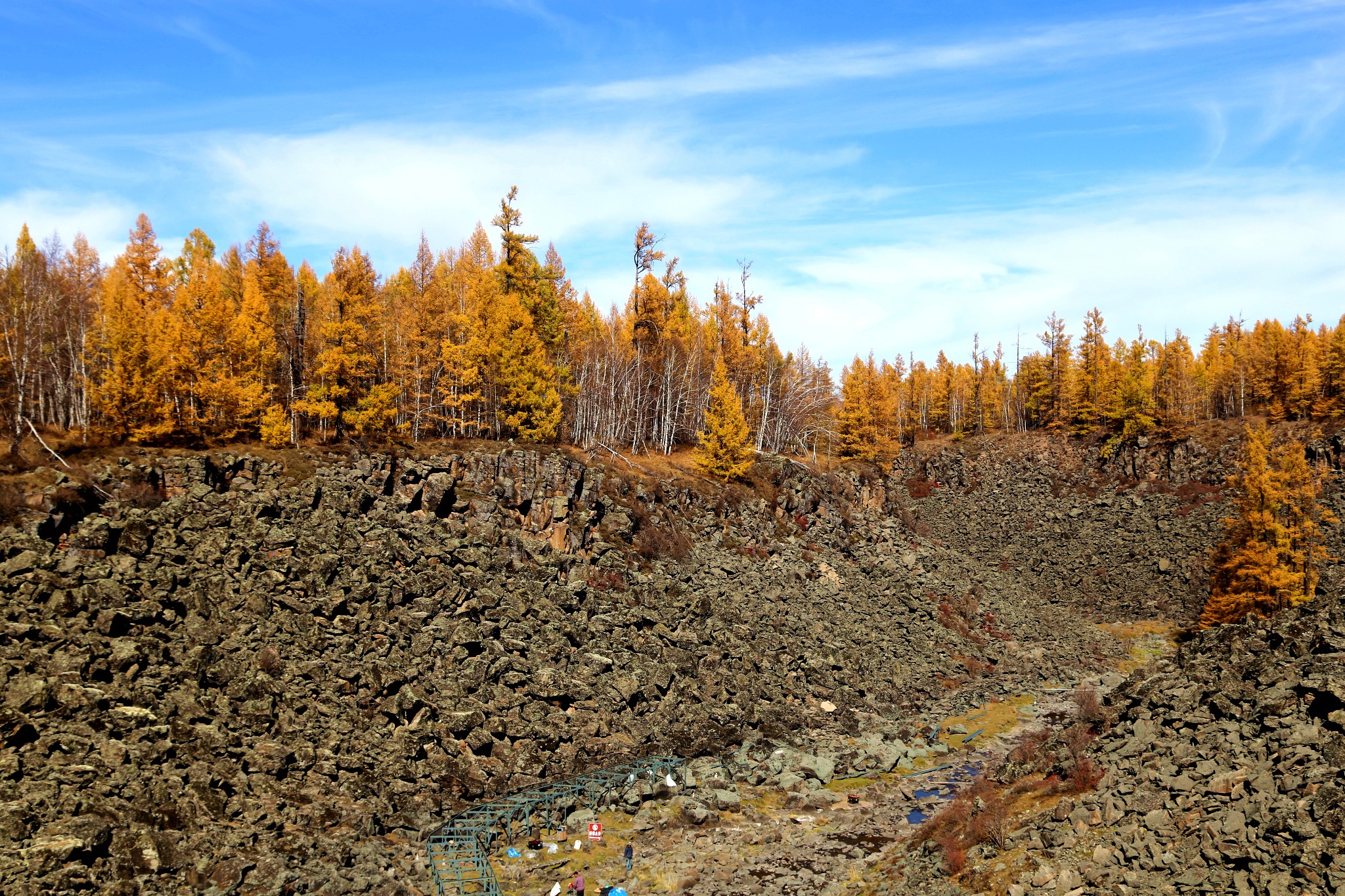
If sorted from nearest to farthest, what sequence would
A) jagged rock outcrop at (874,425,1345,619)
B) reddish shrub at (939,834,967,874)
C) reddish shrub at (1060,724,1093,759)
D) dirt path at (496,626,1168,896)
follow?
reddish shrub at (939,834,967,874) < dirt path at (496,626,1168,896) < reddish shrub at (1060,724,1093,759) < jagged rock outcrop at (874,425,1345,619)

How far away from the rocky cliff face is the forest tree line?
8960 millimetres

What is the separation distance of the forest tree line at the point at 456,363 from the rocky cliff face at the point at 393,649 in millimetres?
8960

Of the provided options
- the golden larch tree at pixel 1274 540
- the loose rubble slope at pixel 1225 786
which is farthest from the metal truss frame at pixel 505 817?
the golden larch tree at pixel 1274 540

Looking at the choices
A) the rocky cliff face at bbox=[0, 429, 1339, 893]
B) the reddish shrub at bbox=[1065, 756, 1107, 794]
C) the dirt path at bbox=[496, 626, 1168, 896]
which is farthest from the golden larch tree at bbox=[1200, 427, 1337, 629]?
the reddish shrub at bbox=[1065, 756, 1107, 794]

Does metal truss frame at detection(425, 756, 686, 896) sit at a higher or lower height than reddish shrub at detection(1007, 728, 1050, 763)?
lower

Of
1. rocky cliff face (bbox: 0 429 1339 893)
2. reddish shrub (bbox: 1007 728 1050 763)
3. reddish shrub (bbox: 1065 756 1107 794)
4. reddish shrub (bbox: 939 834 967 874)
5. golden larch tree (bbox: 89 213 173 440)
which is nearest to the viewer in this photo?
rocky cliff face (bbox: 0 429 1339 893)

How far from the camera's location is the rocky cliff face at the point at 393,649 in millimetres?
21969

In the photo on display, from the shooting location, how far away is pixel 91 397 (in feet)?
136

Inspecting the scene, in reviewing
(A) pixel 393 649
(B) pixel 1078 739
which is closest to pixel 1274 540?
(B) pixel 1078 739

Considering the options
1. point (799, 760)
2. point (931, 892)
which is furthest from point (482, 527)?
point (931, 892)

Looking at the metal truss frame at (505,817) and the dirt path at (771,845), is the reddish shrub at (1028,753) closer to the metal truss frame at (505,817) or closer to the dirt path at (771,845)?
the dirt path at (771,845)

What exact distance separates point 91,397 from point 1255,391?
12606 centimetres

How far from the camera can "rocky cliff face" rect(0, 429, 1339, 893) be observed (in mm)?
21969

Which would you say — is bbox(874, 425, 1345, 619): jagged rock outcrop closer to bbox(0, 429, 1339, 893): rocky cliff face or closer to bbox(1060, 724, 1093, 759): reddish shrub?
bbox(0, 429, 1339, 893): rocky cliff face
